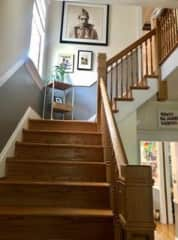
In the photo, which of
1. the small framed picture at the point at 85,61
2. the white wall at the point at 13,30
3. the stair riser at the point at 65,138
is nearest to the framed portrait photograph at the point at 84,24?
the small framed picture at the point at 85,61

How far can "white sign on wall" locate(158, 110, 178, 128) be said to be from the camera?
4.98 meters

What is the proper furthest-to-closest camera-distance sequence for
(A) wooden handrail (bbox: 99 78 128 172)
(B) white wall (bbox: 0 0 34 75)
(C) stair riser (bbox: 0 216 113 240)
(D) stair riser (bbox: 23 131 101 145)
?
(D) stair riser (bbox: 23 131 101 145) → (B) white wall (bbox: 0 0 34 75) → (C) stair riser (bbox: 0 216 113 240) → (A) wooden handrail (bbox: 99 78 128 172)

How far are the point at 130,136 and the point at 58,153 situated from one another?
1493 mm

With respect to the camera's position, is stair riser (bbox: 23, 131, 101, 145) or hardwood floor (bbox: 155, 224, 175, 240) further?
hardwood floor (bbox: 155, 224, 175, 240)

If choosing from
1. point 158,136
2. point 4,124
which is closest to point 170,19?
point 158,136

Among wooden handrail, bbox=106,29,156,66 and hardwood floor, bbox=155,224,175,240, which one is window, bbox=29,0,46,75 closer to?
wooden handrail, bbox=106,29,156,66

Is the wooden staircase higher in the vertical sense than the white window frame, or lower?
lower

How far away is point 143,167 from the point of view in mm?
1248

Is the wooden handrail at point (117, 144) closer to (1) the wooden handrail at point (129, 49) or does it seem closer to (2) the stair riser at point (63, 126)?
(2) the stair riser at point (63, 126)

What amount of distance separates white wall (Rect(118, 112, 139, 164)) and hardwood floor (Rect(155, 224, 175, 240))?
1.88 meters

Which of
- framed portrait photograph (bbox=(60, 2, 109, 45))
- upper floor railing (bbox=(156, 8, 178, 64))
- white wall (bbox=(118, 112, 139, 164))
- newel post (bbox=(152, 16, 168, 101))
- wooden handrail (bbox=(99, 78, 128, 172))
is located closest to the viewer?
wooden handrail (bbox=(99, 78, 128, 172))

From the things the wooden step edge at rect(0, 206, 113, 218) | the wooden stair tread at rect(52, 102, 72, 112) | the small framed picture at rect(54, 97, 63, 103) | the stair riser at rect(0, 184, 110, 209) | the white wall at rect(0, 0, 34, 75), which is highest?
the white wall at rect(0, 0, 34, 75)

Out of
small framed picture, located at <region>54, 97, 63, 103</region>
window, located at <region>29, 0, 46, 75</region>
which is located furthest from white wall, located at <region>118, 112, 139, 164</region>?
window, located at <region>29, 0, 46, 75</region>

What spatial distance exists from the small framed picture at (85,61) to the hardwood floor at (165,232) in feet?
12.0
